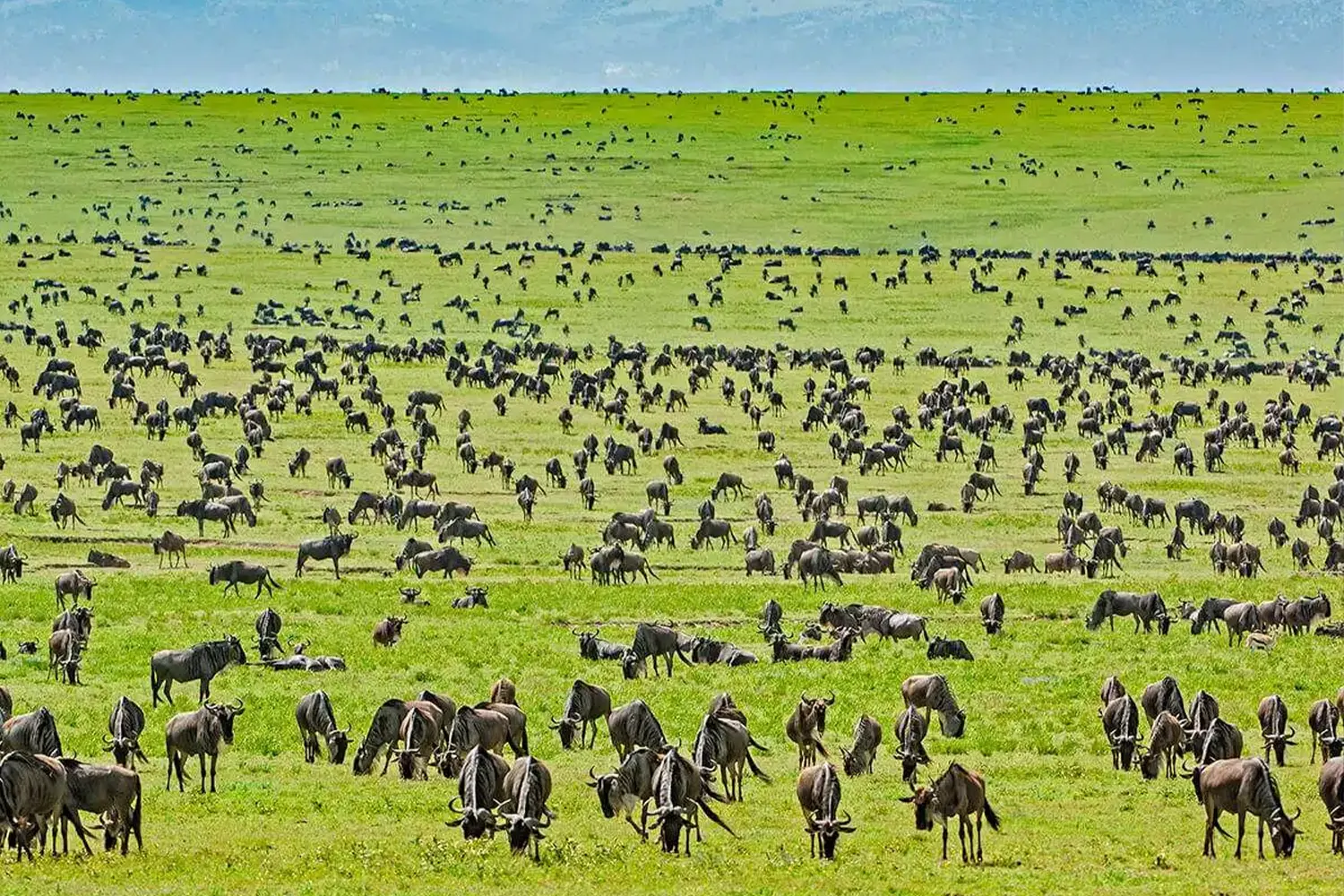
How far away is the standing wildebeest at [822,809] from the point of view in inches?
792

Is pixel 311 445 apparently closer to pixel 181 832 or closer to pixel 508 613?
pixel 508 613

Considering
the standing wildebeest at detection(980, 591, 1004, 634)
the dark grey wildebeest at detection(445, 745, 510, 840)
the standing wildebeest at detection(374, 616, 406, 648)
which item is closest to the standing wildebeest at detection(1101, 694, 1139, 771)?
the dark grey wildebeest at detection(445, 745, 510, 840)

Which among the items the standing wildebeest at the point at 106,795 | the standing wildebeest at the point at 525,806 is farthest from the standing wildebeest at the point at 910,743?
the standing wildebeest at the point at 106,795

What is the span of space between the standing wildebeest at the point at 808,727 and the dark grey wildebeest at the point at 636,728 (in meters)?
1.81

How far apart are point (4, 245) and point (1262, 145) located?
9870 centimetres

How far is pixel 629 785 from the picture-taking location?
21547mm

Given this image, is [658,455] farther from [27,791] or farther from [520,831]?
[27,791]

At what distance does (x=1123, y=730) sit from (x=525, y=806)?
29.6 feet

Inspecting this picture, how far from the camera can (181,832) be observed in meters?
Answer: 21.0

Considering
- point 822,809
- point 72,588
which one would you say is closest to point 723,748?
point 822,809

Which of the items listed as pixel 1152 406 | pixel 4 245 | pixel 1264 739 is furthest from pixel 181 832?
pixel 4 245

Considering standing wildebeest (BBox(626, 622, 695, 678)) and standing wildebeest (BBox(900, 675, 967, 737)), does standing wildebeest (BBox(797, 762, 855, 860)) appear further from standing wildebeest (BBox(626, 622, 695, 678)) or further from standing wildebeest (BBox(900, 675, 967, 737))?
standing wildebeest (BBox(626, 622, 695, 678))

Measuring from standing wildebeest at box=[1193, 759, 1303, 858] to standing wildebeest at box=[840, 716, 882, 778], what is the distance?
16.2 feet

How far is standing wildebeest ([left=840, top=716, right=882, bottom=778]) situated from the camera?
24562mm
